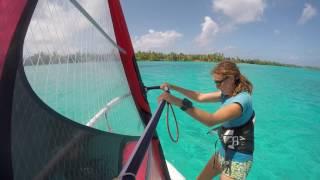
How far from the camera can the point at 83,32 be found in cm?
148

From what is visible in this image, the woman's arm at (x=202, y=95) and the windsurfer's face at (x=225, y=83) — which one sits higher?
the windsurfer's face at (x=225, y=83)

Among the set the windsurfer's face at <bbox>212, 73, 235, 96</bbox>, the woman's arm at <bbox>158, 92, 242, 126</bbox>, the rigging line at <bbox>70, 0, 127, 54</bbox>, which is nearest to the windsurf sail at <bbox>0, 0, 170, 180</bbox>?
the rigging line at <bbox>70, 0, 127, 54</bbox>

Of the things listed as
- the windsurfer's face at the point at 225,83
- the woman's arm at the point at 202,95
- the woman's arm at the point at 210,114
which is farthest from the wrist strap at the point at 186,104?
the woman's arm at the point at 202,95

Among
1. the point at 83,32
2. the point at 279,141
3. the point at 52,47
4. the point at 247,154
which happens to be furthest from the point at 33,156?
the point at 279,141

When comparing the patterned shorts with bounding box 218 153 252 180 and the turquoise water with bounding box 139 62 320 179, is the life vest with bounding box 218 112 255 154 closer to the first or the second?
the patterned shorts with bounding box 218 153 252 180

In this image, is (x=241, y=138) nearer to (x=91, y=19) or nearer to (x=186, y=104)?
(x=186, y=104)

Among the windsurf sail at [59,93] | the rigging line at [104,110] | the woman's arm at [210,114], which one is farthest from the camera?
the woman's arm at [210,114]

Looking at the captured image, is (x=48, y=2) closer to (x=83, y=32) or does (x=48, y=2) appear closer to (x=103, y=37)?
(x=83, y=32)

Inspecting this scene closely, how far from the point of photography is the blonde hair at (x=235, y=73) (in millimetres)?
2248

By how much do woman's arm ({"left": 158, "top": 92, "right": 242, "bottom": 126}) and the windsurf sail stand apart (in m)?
0.49

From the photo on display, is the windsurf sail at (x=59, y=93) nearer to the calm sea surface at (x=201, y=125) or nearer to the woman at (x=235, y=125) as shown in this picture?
the calm sea surface at (x=201, y=125)

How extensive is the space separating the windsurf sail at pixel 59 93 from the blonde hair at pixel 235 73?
87cm

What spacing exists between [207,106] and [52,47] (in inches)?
410

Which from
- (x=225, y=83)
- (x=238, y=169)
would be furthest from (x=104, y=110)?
(x=238, y=169)
